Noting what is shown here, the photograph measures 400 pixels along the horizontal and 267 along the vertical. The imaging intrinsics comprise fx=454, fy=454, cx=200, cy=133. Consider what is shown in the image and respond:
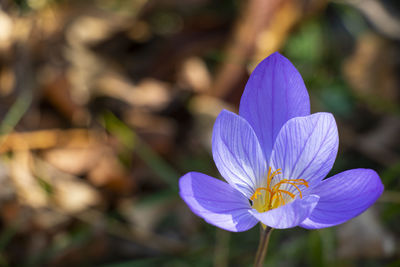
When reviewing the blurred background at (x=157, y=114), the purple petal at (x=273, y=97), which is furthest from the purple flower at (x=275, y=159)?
the blurred background at (x=157, y=114)

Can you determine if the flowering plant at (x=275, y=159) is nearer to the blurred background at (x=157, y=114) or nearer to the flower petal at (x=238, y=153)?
the flower petal at (x=238, y=153)

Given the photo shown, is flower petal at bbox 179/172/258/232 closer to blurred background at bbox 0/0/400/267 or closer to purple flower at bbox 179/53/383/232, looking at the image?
purple flower at bbox 179/53/383/232

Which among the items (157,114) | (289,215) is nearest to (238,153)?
(289,215)

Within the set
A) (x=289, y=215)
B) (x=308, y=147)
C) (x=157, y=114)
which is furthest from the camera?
(x=157, y=114)

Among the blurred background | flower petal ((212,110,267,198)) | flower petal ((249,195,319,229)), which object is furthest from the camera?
the blurred background

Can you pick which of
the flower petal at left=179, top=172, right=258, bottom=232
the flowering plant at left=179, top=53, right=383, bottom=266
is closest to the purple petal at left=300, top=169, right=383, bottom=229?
the flowering plant at left=179, top=53, right=383, bottom=266

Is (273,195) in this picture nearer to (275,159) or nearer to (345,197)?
(275,159)
